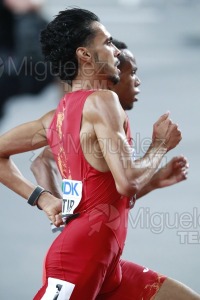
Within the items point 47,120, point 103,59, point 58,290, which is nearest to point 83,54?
point 103,59

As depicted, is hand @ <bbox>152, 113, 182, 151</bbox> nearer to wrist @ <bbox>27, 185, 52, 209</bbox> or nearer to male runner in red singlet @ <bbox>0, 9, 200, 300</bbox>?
male runner in red singlet @ <bbox>0, 9, 200, 300</bbox>

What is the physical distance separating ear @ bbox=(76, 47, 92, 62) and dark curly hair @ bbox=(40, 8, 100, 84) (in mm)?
16

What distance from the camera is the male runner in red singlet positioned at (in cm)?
241

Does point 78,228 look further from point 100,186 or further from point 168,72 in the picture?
point 168,72

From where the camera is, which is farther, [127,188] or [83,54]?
[83,54]

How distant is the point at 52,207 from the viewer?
271 cm

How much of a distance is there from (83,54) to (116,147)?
43 cm

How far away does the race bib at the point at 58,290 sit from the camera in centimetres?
243

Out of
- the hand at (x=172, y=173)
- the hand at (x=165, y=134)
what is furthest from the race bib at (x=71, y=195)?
the hand at (x=172, y=173)

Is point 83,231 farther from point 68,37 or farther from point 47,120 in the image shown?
point 68,37

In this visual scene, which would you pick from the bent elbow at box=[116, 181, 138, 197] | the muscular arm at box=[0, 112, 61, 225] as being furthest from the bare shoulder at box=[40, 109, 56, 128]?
the bent elbow at box=[116, 181, 138, 197]

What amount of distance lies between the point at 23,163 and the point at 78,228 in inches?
133

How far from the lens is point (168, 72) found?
723 centimetres

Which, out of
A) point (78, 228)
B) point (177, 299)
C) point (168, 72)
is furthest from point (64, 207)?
point (168, 72)
